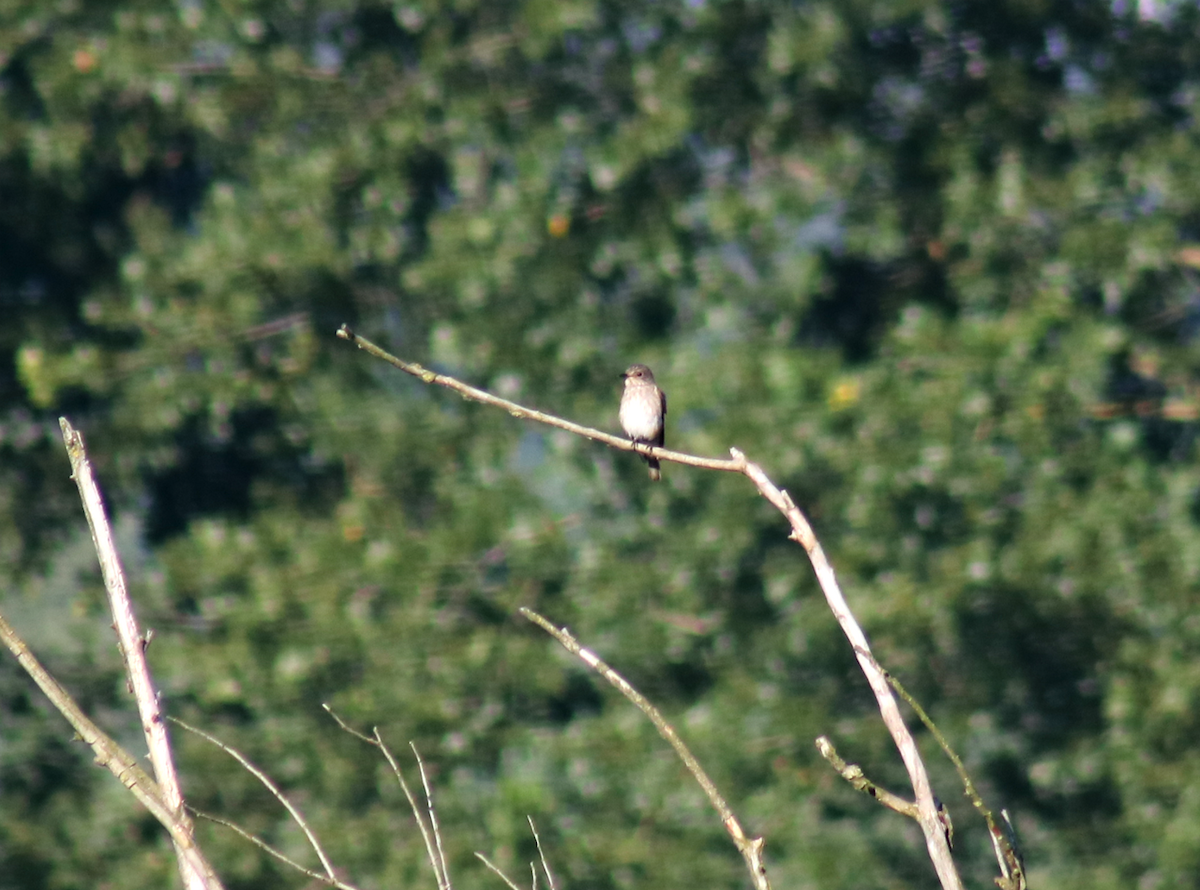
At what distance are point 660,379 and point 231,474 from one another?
2.36 metres

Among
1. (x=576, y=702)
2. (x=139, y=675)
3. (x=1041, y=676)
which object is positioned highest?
(x=139, y=675)

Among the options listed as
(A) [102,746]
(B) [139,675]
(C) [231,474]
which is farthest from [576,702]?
(A) [102,746]

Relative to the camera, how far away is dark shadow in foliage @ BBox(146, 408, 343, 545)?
25.7ft

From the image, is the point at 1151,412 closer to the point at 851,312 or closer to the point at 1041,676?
the point at 1041,676

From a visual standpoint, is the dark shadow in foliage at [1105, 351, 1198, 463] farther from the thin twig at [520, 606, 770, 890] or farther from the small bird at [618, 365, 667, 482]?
the thin twig at [520, 606, 770, 890]

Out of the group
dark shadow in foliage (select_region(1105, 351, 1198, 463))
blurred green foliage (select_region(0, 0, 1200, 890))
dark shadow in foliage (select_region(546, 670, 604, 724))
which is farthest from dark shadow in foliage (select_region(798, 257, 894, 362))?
dark shadow in foliage (select_region(546, 670, 604, 724))

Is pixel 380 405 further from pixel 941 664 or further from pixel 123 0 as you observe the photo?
pixel 941 664

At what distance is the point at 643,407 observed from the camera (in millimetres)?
6961

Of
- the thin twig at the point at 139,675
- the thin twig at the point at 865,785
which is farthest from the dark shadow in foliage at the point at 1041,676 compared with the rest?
the thin twig at the point at 139,675

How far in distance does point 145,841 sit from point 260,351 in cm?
267

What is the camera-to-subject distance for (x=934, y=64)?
7660 mm

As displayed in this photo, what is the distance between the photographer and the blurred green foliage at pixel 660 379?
23.5ft

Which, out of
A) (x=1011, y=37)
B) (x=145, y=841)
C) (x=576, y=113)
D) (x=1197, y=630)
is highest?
(x=1011, y=37)

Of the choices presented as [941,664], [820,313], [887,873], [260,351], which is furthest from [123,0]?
[887,873]
